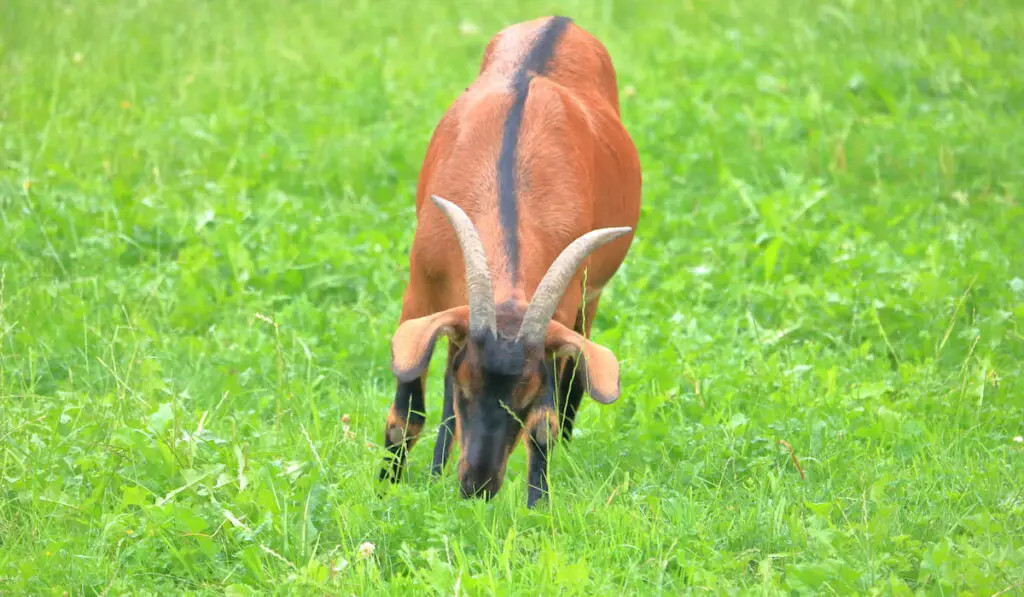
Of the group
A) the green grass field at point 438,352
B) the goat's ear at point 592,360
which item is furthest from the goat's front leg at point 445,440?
the goat's ear at point 592,360

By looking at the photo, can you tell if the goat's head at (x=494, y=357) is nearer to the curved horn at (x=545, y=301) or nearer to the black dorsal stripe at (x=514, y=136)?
the curved horn at (x=545, y=301)

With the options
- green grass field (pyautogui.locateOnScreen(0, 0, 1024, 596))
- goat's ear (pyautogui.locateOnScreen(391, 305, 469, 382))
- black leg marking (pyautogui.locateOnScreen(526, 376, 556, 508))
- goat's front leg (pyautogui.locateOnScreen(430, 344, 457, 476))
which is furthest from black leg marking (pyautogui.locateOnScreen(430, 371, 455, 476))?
goat's ear (pyautogui.locateOnScreen(391, 305, 469, 382))

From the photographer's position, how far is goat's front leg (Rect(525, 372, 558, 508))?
501cm

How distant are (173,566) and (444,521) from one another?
0.95 m

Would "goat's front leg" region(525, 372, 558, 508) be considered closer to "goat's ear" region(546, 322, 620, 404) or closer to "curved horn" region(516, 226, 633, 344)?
"goat's ear" region(546, 322, 620, 404)

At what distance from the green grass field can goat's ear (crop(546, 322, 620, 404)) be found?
489 millimetres

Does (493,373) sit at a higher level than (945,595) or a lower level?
higher

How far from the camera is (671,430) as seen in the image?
19.1ft

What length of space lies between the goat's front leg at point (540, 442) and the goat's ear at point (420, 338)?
0.39 meters

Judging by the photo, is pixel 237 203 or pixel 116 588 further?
pixel 237 203

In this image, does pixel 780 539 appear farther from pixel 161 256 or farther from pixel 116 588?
pixel 161 256

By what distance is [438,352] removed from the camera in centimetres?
715

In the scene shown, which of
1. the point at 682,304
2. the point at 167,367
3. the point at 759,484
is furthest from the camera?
the point at 682,304

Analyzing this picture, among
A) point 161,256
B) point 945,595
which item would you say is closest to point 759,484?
point 945,595
